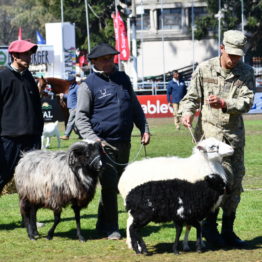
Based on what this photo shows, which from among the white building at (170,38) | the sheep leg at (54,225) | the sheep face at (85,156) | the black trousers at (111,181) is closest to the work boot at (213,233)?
the black trousers at (111,181)

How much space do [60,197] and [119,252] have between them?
1.06 metres

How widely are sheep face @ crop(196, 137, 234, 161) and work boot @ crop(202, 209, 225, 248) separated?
0.81m

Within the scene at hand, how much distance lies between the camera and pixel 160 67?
250 ft

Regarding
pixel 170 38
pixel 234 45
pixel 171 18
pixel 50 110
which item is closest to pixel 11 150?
pixel 234 45

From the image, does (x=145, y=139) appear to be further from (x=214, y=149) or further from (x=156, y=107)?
(x=156, y=107)

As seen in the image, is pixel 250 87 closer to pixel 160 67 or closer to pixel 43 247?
pixel 43 247

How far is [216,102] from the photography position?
26.1ft

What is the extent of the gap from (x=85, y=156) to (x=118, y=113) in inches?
24.6

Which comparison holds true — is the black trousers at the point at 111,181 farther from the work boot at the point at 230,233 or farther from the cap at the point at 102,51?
the work boot at the point at 230,233

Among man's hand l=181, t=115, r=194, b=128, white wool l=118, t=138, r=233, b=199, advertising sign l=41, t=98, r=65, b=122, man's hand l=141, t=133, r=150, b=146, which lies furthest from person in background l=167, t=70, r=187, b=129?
white wool l=118, t=138, r=233, b=199

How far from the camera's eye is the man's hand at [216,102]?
7961mm

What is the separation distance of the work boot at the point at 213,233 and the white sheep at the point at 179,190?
441mm

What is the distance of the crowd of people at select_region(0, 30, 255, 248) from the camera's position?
833 centimetres

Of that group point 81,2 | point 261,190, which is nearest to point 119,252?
point 261,190
